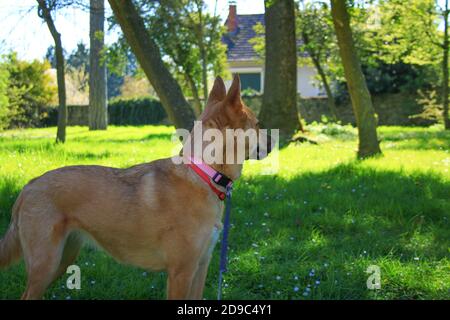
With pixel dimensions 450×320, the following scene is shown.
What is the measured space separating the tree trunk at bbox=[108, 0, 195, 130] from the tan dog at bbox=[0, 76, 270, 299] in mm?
5943

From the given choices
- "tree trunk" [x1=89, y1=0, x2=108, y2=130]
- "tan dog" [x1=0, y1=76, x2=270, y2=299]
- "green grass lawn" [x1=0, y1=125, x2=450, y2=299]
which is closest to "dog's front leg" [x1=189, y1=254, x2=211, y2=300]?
"tan dog" [x1=0, y1=76, x2=270, y2=299]

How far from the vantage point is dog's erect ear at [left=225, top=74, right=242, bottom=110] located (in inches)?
141

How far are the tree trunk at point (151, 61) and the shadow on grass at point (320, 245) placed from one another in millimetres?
2280

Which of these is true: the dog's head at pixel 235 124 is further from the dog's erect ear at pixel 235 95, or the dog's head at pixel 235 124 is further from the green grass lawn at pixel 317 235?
the green grass lawn at pixel 317 235

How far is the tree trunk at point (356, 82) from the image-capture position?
420 inches

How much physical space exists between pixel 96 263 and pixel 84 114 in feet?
105

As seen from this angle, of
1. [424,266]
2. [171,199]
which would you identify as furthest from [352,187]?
[171,199]

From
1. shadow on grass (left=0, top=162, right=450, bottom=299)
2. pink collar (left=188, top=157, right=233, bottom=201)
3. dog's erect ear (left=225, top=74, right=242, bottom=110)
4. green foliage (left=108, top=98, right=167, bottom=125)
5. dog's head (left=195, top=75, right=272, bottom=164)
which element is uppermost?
green foliage (left=108, top=98, right=167, bottom=125)

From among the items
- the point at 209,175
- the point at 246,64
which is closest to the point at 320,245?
the point at 209,175

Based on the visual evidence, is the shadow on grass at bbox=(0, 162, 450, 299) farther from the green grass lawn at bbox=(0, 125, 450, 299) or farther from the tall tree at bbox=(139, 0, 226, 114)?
the tall tree at bbox=(139, 0, 226, 114)

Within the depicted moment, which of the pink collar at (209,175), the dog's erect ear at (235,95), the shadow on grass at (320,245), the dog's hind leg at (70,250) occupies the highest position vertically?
the dog's erect ear at (235,95)

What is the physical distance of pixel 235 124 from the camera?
371 centimetres

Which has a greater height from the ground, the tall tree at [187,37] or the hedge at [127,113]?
the tall tree at [187,37]

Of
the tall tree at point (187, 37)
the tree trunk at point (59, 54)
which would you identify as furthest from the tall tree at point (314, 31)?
the tree trunk at point (59, 54)
